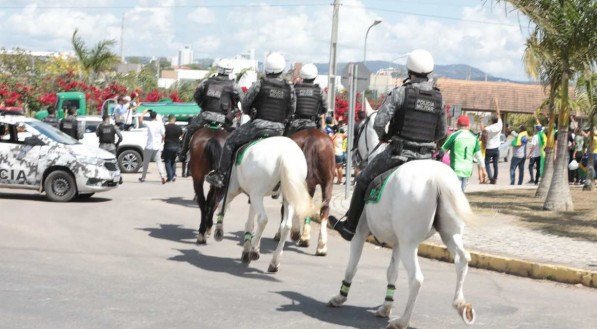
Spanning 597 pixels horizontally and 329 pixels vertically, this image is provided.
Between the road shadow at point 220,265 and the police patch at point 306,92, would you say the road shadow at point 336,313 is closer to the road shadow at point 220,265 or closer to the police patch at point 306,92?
the road shadow at point 220,265

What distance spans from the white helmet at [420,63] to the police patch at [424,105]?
27 cm

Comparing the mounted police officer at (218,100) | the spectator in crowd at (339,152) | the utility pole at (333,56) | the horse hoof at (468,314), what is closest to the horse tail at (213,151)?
the mounted police officer at (218,100)

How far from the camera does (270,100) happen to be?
40.7 ft

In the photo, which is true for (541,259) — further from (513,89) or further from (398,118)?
(513,89)

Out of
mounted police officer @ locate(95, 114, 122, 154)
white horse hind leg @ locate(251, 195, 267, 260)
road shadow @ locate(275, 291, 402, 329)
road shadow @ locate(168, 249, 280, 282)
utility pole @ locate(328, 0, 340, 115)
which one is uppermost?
utility pole @ locate(328, 0, 340, 115)

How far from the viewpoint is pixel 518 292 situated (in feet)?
37.1

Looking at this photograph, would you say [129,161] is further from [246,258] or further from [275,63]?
[246,258]

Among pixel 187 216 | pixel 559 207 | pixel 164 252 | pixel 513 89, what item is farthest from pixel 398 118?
pixel 513 89

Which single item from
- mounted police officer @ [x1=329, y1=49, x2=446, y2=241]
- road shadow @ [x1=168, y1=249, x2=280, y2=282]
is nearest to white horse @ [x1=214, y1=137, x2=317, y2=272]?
road shadow @ [x1=168, y1=249, x2=280, y2=282]

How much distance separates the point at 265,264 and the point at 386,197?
3857 mm

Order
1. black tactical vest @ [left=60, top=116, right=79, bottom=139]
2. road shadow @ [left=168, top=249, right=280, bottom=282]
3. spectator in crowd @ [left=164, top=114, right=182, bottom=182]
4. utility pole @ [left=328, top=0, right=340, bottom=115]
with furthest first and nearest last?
1. utility pole @ [left=328, top=0, right=340, bottom=115]
2. black tactical vest @ [left=60, top=116, right=79, bottom=139]
3. spectator in crowd @ [left=164, top=114, right=182, bottom=182]
4. road shadow @ [left=168, top=249, right=280, bottom=282]

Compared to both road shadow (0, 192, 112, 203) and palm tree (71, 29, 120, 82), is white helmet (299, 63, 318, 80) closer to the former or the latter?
road shadow (0, 192, 112, 203)

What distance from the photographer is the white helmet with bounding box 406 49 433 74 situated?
353 inches

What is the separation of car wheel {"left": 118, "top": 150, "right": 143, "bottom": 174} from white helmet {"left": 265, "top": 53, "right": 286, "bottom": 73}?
17739mm
